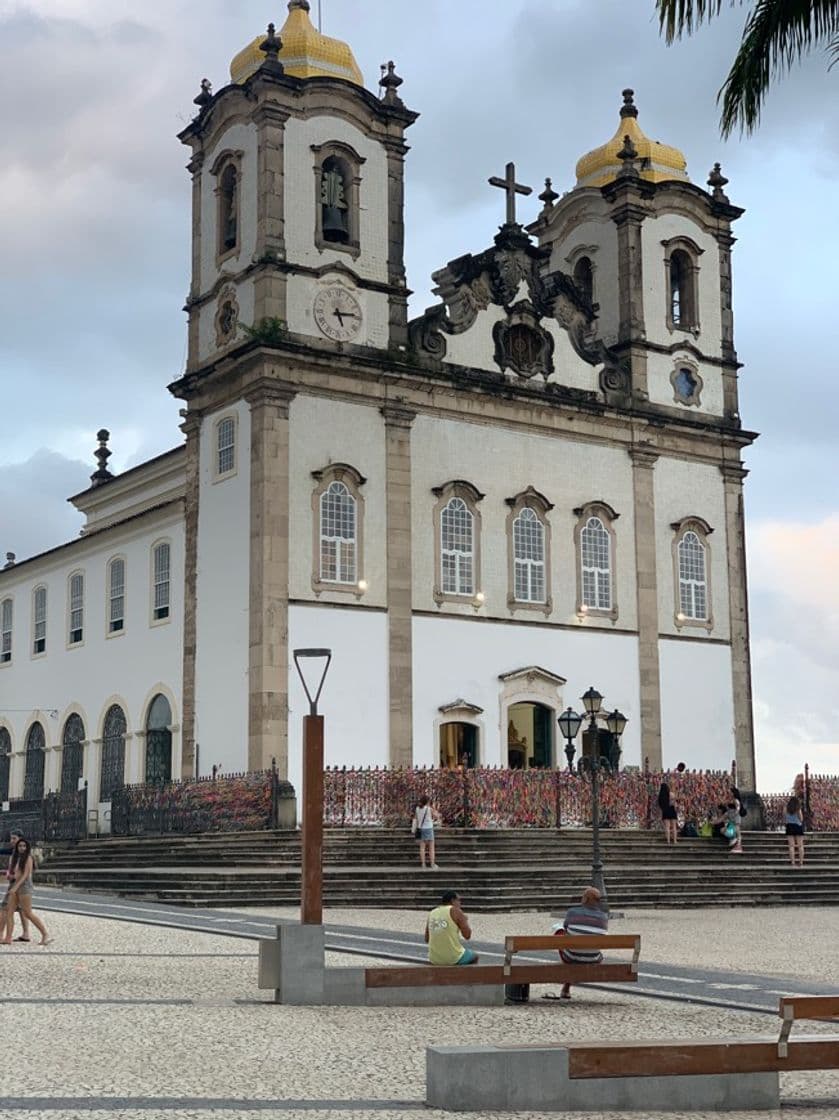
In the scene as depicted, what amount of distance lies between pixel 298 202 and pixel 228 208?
2.45 meters

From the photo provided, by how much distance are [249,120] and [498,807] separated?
53.3 feet

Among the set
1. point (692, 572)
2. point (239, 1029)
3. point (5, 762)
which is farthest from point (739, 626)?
point (239, 1029)

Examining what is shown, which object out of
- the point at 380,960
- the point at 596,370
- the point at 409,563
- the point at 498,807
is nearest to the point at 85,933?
the point at 380,960

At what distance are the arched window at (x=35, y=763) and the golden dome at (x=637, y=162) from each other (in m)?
21.2

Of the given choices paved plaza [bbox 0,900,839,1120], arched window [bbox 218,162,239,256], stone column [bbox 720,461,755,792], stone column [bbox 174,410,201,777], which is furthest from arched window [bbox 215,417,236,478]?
paved plaza [bbox 0,900,839,1120]

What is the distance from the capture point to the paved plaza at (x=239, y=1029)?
952 cm

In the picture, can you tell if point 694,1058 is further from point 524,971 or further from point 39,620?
point 39,620

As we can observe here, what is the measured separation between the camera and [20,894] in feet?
62.4

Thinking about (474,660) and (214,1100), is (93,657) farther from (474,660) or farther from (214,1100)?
(214,1100)

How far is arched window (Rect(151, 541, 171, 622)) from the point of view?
40062 millimetres

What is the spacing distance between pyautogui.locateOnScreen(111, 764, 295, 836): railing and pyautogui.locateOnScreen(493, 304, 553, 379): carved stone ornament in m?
12.1

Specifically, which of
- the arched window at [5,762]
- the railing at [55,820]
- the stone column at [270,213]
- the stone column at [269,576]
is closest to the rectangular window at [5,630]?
the arched window at [5,762]

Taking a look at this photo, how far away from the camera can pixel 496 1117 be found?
31.2ft

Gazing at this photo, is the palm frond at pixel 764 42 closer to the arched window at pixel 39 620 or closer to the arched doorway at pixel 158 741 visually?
the arched doorway at pixel 158 741
